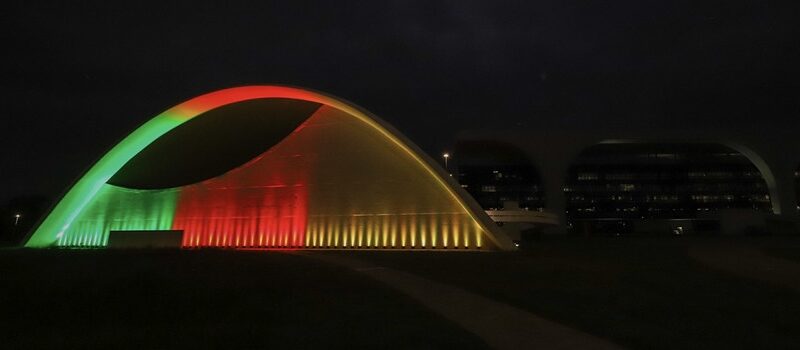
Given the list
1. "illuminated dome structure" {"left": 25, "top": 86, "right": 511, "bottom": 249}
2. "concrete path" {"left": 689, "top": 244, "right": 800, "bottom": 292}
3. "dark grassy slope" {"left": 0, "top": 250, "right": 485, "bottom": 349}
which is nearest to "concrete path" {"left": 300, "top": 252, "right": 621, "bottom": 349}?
"dark grassy slope" {"left": 0, "top": 250, "right": 485, "bottom": 349}

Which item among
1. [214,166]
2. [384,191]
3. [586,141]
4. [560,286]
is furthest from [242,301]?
[586,141]

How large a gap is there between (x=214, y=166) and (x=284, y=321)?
17.6 m

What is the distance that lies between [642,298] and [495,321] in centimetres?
333

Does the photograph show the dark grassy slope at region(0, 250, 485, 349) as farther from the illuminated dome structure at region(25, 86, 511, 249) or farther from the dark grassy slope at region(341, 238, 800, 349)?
the illuminated dome structure at region(25, 86, 511, 249)

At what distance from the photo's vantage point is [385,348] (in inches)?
209

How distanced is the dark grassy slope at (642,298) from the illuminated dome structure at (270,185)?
18.0 feet

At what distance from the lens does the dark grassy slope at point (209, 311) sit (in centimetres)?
560

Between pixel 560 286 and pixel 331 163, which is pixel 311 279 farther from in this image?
pixel 331 163

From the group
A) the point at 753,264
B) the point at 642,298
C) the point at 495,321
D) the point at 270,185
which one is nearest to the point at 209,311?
the point at 495,321

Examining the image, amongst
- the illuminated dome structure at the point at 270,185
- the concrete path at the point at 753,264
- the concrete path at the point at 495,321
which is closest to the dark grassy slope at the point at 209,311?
the concrete path at the point at 495,321

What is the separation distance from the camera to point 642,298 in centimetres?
816

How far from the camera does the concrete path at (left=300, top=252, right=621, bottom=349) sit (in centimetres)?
567

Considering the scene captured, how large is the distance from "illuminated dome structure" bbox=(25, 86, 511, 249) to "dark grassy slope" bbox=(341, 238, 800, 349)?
5.50m

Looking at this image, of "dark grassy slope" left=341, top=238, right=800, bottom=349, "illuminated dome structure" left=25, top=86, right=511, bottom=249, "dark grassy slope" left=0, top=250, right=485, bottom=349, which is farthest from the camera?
"illuminated dome structure" left=25, top=86, right=511, bottom=249
